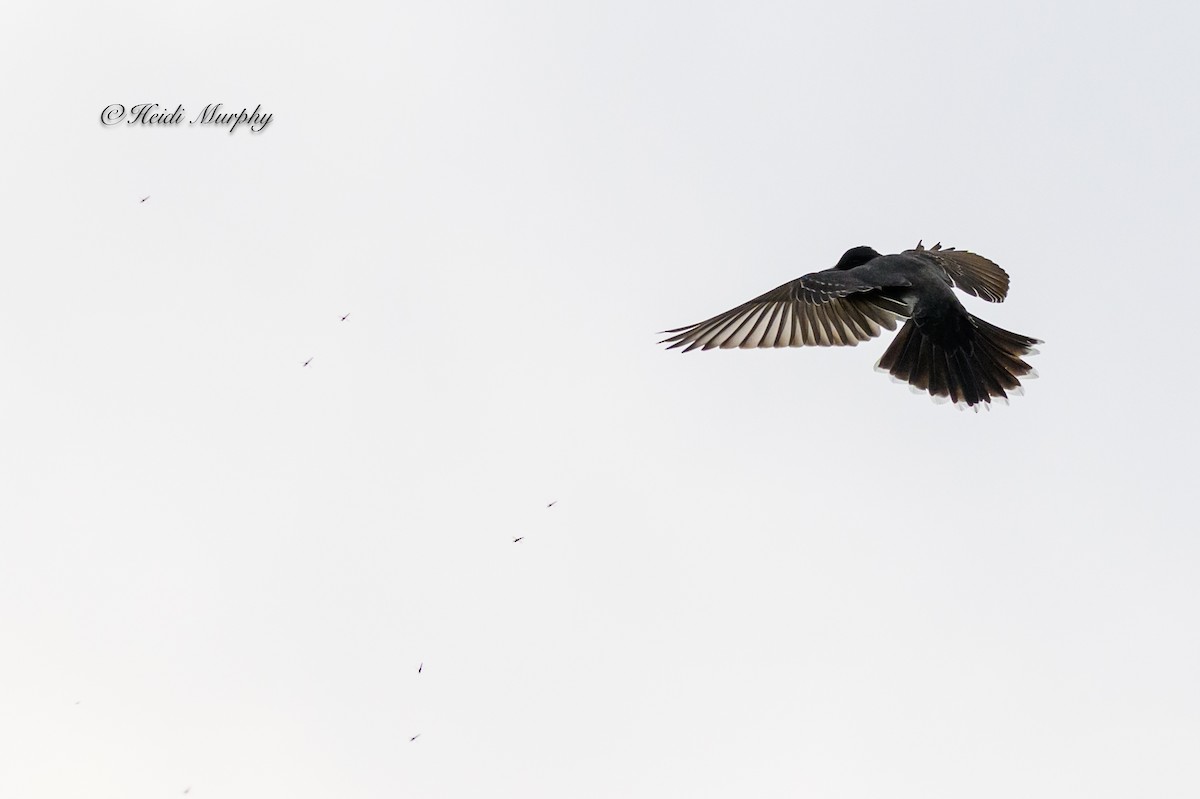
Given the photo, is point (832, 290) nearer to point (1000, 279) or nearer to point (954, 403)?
point (954, 403)

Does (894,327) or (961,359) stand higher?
(894,327)

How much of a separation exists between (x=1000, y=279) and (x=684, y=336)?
20.5 ft

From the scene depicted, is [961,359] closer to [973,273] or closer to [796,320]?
[796,320]

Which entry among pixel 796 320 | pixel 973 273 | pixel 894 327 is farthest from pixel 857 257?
pixel 973 273

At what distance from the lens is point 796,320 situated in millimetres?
18656

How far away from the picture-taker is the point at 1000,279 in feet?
72.1

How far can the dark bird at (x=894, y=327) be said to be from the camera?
60.7 ft

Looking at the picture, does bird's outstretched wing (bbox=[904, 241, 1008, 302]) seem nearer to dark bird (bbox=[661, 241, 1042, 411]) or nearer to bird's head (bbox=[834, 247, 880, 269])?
bird's head (bbox=[834, 247, 880, 269])

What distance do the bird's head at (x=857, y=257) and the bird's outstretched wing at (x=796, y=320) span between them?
1206 mm

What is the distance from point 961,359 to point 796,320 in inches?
87.6

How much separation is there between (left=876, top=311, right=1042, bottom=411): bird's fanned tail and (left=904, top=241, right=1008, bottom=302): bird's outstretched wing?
6.57 feet

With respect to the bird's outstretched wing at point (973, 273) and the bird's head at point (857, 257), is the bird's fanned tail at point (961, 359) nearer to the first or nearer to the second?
the bird's head at point (857, 257)

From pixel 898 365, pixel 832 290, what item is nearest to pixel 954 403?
pixel 898 365

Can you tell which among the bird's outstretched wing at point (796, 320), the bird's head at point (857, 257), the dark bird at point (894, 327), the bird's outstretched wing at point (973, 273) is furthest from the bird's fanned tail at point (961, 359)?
the bird's outstretched wing at point (973, 273)
